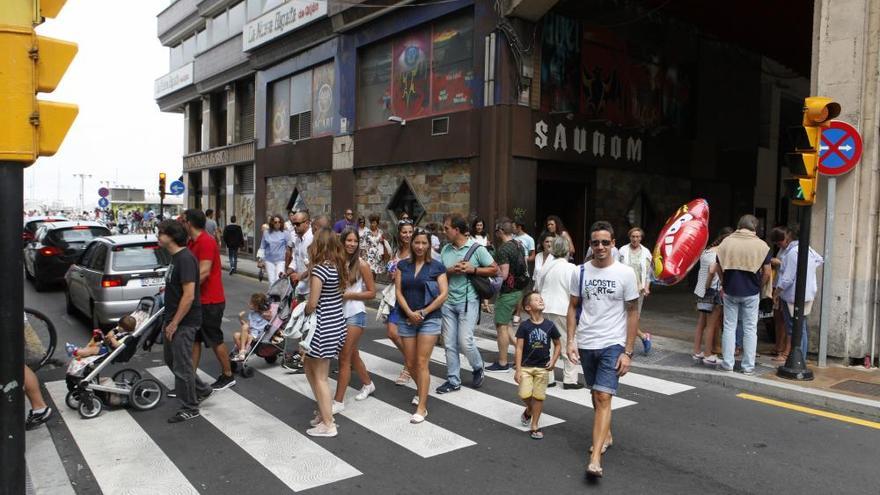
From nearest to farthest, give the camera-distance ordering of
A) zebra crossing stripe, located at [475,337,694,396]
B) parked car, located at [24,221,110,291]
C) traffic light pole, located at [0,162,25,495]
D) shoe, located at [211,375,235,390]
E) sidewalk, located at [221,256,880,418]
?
traffic light pole, located at [0,162,25,495] < sidewalk, located at [221,256,880,418] < shoe, located at [211,375,235,390] < zebra crossing stripe, located at [475,337,694,396] < parked car, located at [24,221,110,291]

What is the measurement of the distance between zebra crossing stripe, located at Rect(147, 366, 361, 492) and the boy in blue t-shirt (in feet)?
5.25

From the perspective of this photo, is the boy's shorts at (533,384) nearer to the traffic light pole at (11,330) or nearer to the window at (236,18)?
the traffic light pole at (11,330)

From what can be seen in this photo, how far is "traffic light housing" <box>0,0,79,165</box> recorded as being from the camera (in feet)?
9.73

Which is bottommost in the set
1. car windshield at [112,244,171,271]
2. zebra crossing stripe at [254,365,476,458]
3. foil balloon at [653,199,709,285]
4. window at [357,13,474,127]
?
zebra crossing stripe at [254,365,476,458]

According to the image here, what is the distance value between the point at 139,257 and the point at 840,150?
32.7 ft

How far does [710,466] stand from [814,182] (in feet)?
14.2

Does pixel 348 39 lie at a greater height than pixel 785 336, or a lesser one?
greater

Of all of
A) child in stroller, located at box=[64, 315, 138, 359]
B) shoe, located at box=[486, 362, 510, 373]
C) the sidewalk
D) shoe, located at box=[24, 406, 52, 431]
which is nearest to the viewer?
shoe, located at box=[24, 406, 52, 431]

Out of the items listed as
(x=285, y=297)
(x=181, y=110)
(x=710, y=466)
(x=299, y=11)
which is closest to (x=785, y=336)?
(x=710, y=466)

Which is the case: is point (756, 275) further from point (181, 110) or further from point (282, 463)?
point (181, 110)

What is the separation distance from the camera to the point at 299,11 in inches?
791

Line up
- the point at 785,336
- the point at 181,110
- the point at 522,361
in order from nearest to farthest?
the point at 522,361 < the point at 785,336 < the point at 181,110

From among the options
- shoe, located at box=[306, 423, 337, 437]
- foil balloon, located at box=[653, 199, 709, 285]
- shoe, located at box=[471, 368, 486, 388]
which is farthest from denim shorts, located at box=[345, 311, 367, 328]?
foil balloon, located at box=[653, 199, 709, 285]

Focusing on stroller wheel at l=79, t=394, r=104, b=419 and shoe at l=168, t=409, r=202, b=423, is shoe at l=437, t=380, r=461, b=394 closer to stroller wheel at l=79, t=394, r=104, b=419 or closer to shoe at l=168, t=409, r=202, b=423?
shoe at l=168, t=409, r=202, b=423
